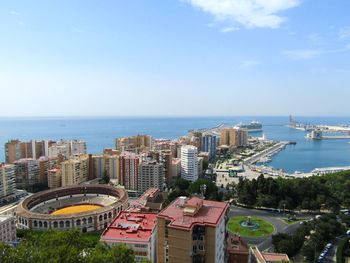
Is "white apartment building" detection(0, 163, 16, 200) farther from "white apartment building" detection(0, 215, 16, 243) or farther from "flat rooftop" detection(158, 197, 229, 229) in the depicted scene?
"flat rooftop" detection(158, 197, 229, 229)

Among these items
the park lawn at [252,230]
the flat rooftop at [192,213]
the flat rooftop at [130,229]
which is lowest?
the park lawn at [252,230]

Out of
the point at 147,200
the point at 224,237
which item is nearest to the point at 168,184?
the point at 147,200

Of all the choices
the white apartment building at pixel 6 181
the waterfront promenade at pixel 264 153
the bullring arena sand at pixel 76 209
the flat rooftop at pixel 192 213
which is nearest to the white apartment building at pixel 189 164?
the bullring arena sand at pixel 76 209

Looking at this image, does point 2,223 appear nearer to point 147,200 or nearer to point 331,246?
point 147,200

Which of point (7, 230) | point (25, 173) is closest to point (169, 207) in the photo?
point (7, 230)

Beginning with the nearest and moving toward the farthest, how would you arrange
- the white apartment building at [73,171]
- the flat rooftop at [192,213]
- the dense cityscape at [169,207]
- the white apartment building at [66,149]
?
the flat rooftop at [192,213] → the dense cityscape at [169,207] → the white apartment building at [73,171] → the white apartment building at [66,149]

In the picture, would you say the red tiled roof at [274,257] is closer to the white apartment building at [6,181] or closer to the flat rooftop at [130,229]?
the flat rooftop at [130,229]

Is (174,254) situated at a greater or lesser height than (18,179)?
greater
